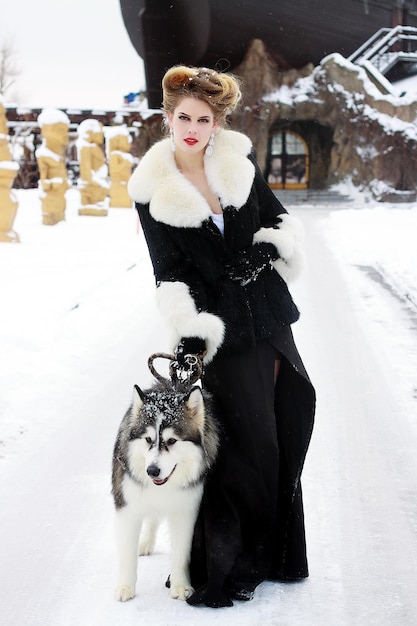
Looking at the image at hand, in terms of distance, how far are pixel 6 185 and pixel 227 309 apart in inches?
473

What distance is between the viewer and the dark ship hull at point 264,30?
27953 millimetres

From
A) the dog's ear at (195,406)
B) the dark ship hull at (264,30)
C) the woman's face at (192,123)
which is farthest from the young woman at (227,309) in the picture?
the dark ship hull at (264,30)

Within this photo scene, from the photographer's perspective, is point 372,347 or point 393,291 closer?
point 372,347

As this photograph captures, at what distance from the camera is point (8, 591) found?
9.46 ft

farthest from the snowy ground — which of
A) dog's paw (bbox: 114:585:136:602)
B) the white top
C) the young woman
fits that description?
the white top

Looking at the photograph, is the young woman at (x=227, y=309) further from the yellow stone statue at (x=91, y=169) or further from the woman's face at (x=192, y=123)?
the yellow stone statue at (x=91, y=169)

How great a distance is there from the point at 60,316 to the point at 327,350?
130 inches

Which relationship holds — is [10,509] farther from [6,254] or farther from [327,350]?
[6,254]

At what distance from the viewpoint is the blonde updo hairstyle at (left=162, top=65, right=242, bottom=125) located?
2.55 metres

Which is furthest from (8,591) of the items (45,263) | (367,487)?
(45,263)

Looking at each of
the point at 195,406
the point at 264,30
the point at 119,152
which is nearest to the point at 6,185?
the point at 119,152

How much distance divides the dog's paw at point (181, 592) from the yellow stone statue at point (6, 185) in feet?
39.4

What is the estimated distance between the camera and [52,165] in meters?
18.6

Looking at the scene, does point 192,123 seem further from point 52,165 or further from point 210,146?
point 52,165
